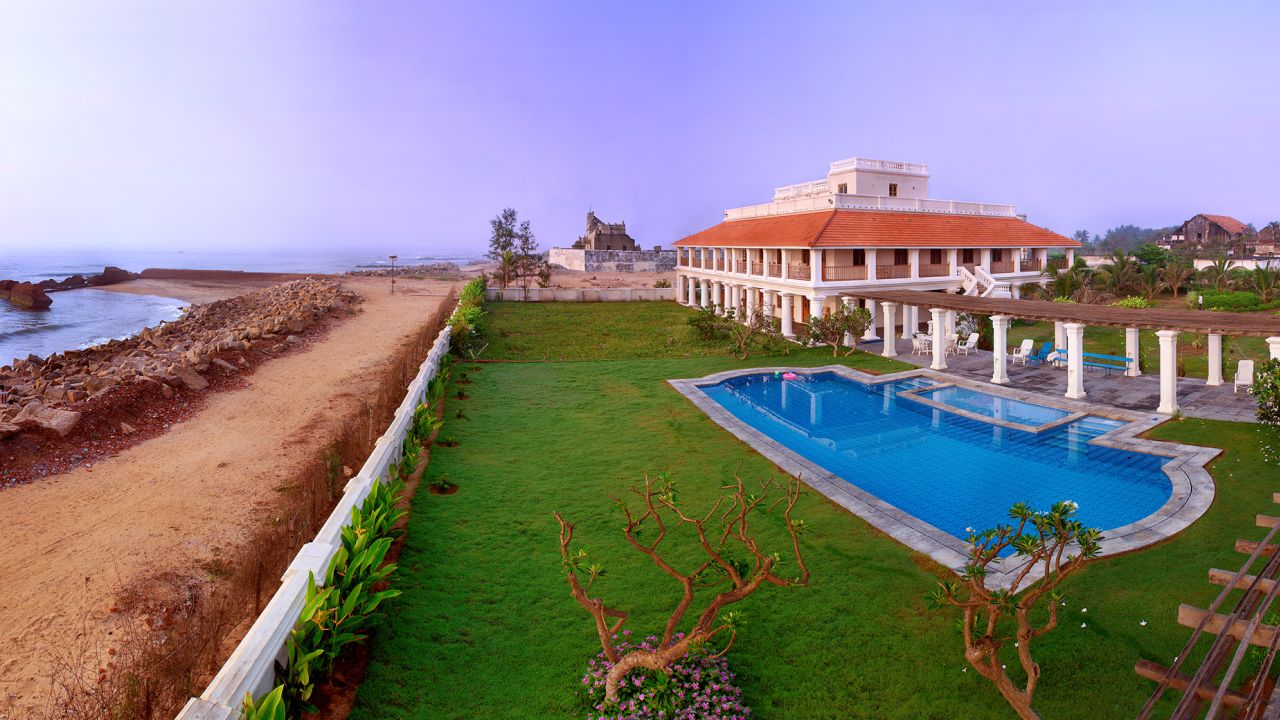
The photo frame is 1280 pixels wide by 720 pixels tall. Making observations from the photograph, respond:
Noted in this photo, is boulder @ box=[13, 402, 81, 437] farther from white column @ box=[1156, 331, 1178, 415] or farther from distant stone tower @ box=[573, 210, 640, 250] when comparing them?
distant stone tower @ box=[573, 210, 640, 250]

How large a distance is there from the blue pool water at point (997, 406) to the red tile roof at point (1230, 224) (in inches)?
2463

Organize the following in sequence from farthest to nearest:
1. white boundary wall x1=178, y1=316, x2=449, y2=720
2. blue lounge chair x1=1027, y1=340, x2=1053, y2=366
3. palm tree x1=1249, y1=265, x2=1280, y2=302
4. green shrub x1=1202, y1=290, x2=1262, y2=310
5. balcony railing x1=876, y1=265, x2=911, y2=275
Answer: palm tree x1=1249, y1=265, x2=1280, y2=302 < green shrub x1=1202, y1=290, x2=1262, y2=310 < balcony railing x1=876, y1=265, x2=911, y2=275 < blue lounge chair x1=1027, y1=340, x2=1053, y2=366 < white boundary wall x1=178, y1=316, x2=449, y2=720

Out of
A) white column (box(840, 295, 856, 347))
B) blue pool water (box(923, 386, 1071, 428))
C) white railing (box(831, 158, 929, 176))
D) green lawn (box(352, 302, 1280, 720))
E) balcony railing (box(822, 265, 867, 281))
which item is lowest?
green lawn (box(352, 302, 1280, 720))

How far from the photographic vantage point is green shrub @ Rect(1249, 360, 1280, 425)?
11.0 m

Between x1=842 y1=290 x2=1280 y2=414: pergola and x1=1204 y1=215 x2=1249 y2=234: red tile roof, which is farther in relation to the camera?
x1=1204 y1=215 x2=1249 y2=234: red tile roof

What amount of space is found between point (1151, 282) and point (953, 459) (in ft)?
93.4

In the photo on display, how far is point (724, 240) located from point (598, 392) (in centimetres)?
1657

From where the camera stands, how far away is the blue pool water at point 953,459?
998 centimetres

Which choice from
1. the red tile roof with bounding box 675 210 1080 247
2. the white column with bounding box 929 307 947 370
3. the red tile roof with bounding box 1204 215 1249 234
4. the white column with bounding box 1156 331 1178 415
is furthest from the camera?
the red tile roof with bounding box 1204 215 1249 234

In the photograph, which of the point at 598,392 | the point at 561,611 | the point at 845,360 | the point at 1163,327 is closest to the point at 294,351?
the point at 598,392

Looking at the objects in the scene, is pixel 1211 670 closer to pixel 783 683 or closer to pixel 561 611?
pixel 783 683

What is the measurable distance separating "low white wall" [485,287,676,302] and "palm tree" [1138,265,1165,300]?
22.9m

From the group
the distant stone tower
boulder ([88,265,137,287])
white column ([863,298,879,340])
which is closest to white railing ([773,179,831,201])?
white column ([863,298,879,340])

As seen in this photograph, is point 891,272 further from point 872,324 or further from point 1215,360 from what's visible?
point 1215,360
